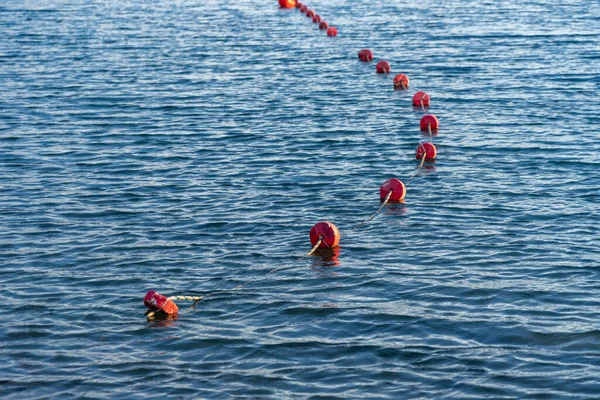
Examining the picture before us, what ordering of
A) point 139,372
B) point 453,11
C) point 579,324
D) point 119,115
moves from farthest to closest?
point 453,11, point 119,115, point 579,324, point 139,372

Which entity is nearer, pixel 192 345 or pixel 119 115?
pixel 192 345

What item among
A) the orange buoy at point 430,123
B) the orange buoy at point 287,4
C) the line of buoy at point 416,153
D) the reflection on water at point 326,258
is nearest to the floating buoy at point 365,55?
the line of buoy at point 416,153

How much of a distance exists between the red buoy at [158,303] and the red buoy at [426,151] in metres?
9.20

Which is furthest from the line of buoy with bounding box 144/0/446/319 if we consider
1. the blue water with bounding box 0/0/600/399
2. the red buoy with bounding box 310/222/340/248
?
the blue water with bounding box 0/0/600/399

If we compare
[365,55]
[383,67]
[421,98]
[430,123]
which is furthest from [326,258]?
[365,55]

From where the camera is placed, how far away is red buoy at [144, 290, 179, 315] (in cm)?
1275

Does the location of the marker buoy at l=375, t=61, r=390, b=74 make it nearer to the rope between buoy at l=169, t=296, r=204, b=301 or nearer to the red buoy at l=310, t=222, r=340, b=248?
the red buoy at l=310, t=222, r=340, b=248

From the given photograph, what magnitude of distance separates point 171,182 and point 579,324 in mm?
9585

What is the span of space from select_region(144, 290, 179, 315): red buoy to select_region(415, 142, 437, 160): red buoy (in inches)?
362

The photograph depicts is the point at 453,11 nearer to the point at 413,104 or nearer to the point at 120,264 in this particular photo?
the point at 413,104

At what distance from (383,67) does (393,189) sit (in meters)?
14.4

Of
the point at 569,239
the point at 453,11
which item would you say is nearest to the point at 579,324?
the point at 569,239

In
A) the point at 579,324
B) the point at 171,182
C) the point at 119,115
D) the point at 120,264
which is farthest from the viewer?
the point at 119,115

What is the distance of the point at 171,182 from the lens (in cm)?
1942
